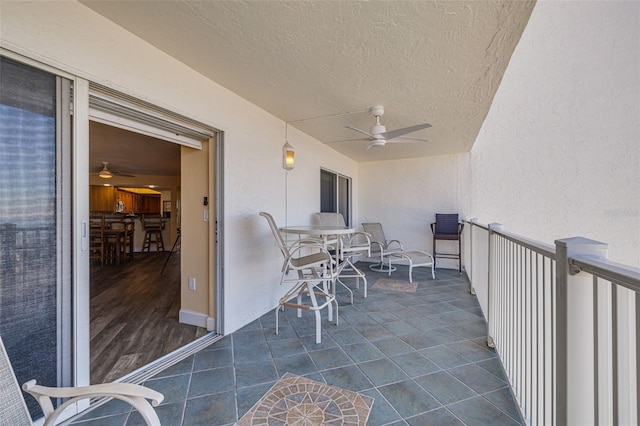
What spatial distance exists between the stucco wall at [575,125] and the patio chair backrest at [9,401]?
497 cm

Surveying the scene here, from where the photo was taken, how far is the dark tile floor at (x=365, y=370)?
1.47 metres

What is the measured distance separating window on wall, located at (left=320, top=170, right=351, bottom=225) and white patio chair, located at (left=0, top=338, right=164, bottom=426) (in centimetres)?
380

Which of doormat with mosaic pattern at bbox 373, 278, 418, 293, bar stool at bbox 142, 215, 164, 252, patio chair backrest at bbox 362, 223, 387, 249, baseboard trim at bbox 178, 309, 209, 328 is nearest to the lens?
baseboard trim at bbox 178, 309, 209, 328

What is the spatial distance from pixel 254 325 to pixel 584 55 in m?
5.96

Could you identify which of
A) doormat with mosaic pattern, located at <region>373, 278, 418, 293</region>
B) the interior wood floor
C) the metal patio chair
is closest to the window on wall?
doormat with mosaic pattern, located at <region>373, 278, 418, 293</region>

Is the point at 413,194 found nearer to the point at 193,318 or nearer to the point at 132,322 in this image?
the point at 193,318

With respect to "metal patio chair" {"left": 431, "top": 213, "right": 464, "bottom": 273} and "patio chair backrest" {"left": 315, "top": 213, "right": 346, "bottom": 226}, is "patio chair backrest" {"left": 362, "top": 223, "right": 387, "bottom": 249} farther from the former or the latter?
"patio chair backrest" {"left": 315, "top": 213, "right": 346, "bottom": 226}

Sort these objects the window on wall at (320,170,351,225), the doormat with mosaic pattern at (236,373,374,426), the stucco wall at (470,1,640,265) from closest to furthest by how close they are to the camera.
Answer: the doormat with mosaic pattern at (236,373,374,426), the stucco wall at (470,1,640,265), the window on wall at (320,170,351,225)

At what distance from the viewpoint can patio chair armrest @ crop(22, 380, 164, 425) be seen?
0.81 meters

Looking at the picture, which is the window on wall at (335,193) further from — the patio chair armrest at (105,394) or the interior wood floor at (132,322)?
the patio chair armrest at (105,394)

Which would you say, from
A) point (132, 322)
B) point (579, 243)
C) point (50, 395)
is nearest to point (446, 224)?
point (579, 243)

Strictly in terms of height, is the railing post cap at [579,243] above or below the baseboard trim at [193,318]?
above

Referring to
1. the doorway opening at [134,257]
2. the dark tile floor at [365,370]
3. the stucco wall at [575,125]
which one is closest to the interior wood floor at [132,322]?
the doorway opening at [134,257]

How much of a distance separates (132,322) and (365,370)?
7.85 feet
